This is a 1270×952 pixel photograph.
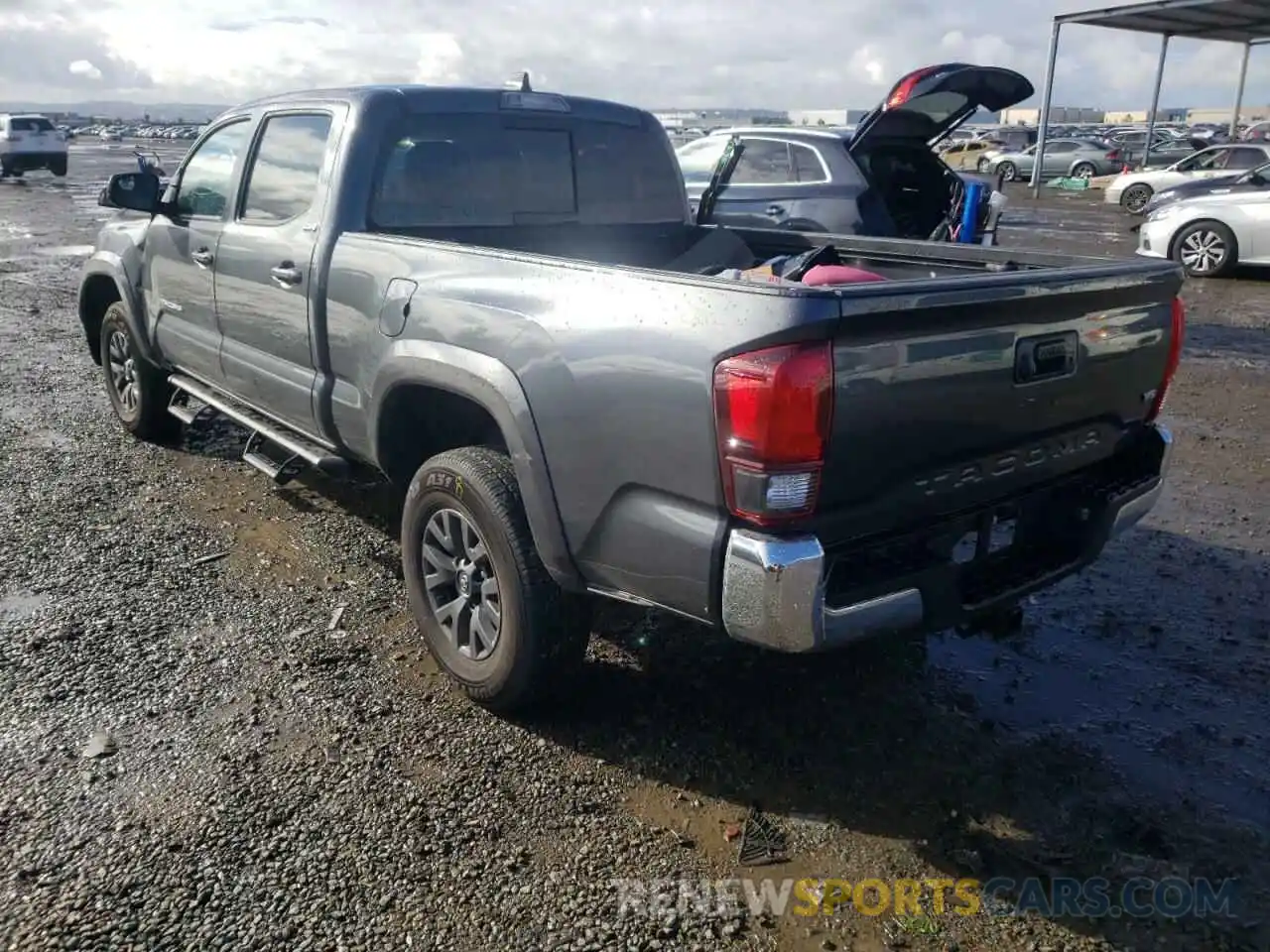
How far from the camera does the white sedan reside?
12.4 m

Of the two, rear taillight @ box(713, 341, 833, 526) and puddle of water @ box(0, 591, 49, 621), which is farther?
puddle of water @ box(0, 591, 49, 621)

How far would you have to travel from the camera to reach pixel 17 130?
31.8 m

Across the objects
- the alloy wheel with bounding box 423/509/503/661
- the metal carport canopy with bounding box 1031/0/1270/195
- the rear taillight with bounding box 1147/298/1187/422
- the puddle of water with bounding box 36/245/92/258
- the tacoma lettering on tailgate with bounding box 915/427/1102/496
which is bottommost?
the puddle of water with bounding box 36/245/92/258

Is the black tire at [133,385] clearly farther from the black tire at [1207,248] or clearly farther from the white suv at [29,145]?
the white suv at [29,145]

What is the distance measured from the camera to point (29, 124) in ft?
106

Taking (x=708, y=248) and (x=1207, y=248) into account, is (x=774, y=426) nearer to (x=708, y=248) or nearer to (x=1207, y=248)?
(x=708, y=248)

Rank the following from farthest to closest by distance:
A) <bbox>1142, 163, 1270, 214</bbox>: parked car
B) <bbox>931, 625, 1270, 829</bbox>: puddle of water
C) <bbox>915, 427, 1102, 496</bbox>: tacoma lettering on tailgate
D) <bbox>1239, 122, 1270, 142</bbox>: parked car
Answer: <bbox>1239, 122, 1270, 142</bbox>: parked car, <bbox>1142, 163, 1270, 214</bbox>: parked car, <bbox>931, 625, 1270, 829</bbox>: puddle of water, <bbox>915, 427, 1102, 496</bbox>: tacoma lettering on tailgate

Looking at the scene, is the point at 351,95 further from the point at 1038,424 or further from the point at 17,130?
the point at 17,130

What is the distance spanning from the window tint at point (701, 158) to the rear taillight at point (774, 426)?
8117 millimetres

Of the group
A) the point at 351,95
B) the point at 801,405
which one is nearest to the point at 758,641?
the point at 801,405

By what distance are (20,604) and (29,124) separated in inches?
1373

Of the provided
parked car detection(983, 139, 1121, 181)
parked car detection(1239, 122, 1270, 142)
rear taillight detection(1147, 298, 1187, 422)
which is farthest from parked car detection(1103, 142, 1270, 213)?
rear taillight detection(1147, 298, 1187, 422)

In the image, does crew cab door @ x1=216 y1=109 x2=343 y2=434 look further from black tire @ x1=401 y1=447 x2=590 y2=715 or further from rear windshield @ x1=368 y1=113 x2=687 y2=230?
black tire @ x1=401 y1=447 x2=590 y2=715

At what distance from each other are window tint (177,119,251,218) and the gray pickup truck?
0.04m
